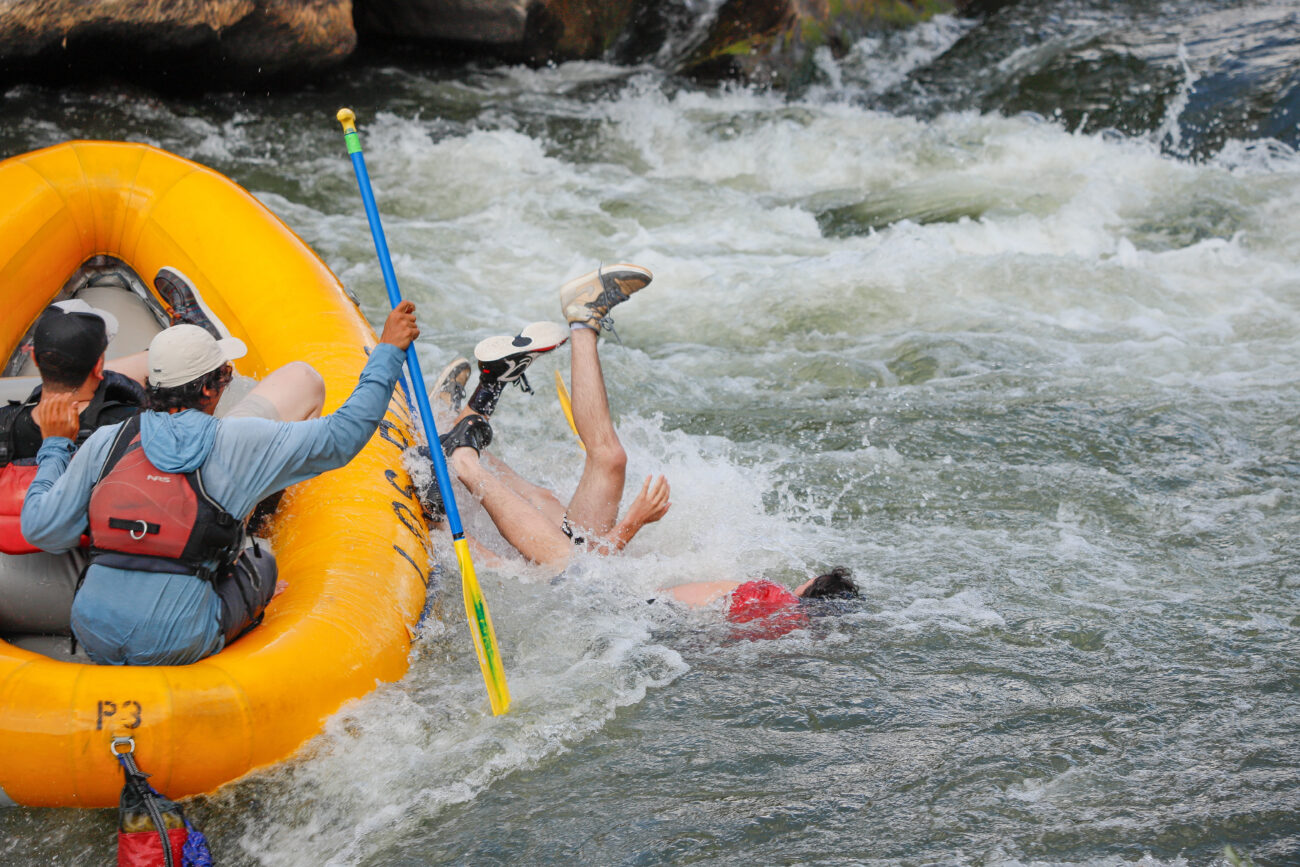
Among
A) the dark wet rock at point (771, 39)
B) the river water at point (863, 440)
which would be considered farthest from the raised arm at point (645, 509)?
the dark wet rock at point (771, 39)

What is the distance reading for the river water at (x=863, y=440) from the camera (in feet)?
8.73

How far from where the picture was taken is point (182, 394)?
2.61 metres

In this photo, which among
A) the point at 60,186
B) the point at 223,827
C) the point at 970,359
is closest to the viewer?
the point at 223,827

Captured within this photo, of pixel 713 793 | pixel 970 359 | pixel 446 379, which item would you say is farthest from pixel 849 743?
pixel 970 359

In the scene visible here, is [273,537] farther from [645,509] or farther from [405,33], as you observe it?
[405,33]

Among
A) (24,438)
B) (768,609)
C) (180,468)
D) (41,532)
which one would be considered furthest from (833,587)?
(24,438)

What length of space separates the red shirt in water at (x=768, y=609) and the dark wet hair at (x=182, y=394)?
1.64 metres

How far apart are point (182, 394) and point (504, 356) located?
1451mm

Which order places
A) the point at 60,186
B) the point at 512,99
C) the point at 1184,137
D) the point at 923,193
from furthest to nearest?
the point at 512,99 → the point at 1184,137 → the point at 923,193 → the point at 60,186

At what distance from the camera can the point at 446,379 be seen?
4.24 metres

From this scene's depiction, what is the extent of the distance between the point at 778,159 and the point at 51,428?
6.16m

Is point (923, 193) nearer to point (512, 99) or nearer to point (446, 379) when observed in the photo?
point (512, 99)

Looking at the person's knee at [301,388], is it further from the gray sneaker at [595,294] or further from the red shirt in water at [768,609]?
the red shirt in water at [768,609]

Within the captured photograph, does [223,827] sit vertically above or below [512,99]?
below
